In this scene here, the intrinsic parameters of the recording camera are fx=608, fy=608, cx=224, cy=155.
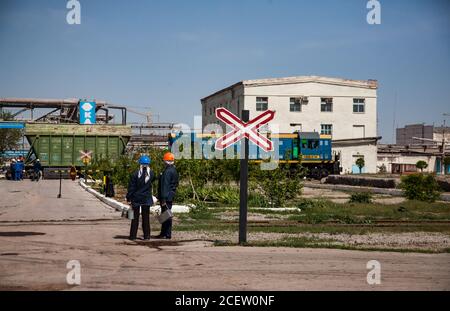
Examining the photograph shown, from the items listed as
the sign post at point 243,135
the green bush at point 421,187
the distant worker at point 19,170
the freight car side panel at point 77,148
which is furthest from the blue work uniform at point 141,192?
the freight car side panel at point 77,148

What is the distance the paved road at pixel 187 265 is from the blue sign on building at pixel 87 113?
1609 inches

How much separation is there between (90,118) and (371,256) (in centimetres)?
4588

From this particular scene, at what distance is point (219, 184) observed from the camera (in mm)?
24750

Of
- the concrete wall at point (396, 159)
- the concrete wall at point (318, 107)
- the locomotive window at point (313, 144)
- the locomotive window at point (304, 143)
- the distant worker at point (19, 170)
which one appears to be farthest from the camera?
the concrete wall at point (396, 159)

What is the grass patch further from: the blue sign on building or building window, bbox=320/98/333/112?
building window, bbox=320/98/333/112

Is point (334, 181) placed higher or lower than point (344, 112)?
lower

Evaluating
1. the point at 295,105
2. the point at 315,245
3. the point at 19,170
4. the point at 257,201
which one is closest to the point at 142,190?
the point at 315,245

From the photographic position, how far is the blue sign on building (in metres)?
53.1

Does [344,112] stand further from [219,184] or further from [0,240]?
[0,240]

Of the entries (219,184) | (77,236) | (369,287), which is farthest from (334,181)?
(369,287)

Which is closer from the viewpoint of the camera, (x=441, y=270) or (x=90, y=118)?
(x=441, y=270)

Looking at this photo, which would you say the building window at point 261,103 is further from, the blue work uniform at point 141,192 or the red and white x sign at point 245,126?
the red and white x sign at point 245,126

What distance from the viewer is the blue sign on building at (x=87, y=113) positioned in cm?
5311

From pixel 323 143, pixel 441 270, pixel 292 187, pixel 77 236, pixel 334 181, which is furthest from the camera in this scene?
pixel 323 143
